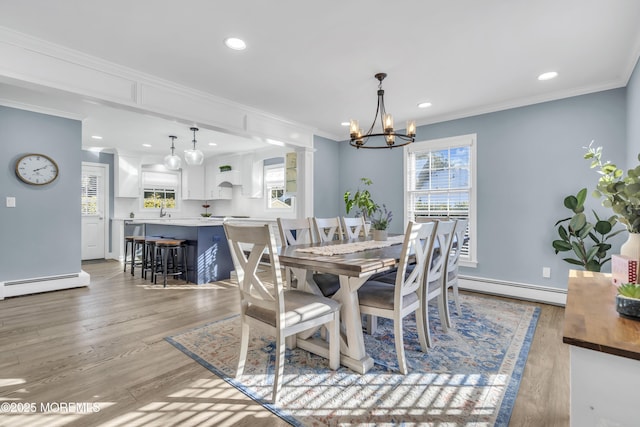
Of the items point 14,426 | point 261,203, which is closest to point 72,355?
point 14,426

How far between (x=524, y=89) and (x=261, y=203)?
5557mm

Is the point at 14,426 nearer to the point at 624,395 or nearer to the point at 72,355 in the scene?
the point at 72,355

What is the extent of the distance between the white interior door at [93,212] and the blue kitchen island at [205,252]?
296 cm

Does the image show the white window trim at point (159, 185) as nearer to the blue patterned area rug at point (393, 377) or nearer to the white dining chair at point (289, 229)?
the blue patterned area rug at point (393, 377)

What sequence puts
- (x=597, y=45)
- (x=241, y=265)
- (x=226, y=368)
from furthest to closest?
(x=597, y=45), (x=226, y=368), (x=241, y=265)

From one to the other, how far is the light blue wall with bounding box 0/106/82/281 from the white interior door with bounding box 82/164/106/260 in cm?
274

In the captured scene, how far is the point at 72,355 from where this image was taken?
2.41 meters

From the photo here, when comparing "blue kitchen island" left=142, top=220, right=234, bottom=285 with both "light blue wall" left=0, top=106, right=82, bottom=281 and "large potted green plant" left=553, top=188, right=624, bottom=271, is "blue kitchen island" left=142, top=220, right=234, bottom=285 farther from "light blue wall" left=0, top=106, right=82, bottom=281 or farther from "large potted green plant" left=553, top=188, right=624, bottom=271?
"large potted green plant" left=553, top=188, right=624, bottom=271

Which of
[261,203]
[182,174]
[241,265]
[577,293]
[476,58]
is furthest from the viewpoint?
[182,174]

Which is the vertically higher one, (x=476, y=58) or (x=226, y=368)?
(x=476, y=58)

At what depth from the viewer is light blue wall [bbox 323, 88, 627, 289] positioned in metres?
3.56

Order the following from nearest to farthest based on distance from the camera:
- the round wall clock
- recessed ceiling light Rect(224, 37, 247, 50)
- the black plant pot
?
1. the black plant pot
2. recessed ceiling light Rect(224, 37, 247, 50)
3. the round wall clock

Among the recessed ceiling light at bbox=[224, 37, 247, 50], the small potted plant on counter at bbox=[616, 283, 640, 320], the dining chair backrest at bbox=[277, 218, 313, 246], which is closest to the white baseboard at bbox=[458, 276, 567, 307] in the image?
the dining chair backrest at bbox=[277, 218, 313, 246]

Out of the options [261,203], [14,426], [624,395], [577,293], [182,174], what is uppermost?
[182,174]
